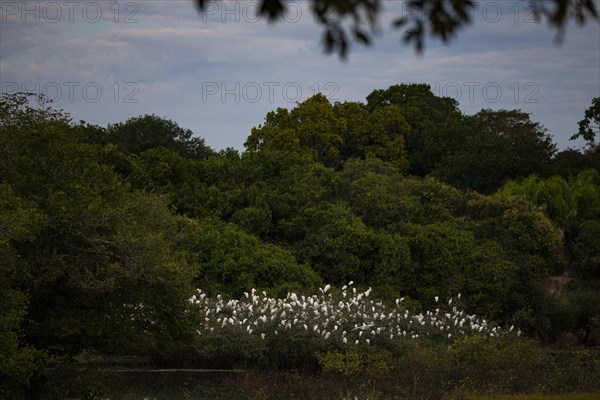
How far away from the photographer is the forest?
16984 mm

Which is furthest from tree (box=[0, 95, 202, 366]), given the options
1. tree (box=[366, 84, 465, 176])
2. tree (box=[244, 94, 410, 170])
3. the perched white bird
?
tree (box=[366, 84, 465, 176])

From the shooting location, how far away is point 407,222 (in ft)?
102

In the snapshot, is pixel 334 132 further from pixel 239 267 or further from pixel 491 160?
pixel 239 267

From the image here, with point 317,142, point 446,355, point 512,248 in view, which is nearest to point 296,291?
point 446,355

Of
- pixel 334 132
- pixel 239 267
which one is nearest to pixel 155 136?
pixel 334 132

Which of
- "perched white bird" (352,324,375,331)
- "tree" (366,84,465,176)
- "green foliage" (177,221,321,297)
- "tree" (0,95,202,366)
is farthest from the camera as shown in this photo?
"tree" (366,84,465,176)

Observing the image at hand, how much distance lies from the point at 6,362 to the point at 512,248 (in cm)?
2027

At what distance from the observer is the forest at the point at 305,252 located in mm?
16984

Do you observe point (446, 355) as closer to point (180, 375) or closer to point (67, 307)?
point (180, 375)

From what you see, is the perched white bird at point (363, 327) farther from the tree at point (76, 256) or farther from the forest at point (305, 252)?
the tree at point (76, 256)

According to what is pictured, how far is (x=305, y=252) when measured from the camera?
29.4m

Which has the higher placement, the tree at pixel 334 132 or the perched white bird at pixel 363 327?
the tree at pixel 334 132

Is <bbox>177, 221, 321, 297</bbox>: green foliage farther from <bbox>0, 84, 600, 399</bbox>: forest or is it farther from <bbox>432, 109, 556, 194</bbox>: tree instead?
<bbox>432, 109, 556, 194</bbox>: tree

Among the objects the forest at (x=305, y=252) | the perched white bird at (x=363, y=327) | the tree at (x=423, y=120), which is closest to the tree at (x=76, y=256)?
the forest at (x=305, y=252)
